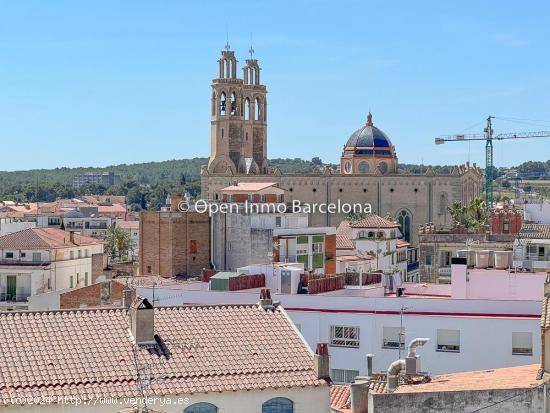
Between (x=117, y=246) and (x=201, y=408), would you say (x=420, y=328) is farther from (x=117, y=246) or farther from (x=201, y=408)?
(x=117, y=246)

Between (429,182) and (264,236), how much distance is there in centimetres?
5272

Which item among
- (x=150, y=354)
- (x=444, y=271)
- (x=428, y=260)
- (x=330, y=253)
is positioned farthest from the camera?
(x=428, y=260)

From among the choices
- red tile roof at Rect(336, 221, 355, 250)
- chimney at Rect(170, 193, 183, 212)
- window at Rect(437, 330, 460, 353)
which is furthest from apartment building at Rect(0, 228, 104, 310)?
window at Rect(437, 330, 460, 353)

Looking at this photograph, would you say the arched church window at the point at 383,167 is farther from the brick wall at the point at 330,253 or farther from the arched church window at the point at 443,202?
the brick wall at the point at 330,253

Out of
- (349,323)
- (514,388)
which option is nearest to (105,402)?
(514,388)

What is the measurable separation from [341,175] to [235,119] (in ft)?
34.6

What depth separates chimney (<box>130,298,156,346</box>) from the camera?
66.2 ft

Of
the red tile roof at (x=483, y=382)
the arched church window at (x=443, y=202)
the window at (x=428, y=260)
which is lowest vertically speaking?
the window at (x=428, y=260)

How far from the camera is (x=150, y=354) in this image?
65.4ft

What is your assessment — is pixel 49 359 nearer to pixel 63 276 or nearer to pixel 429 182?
pixel 63 276

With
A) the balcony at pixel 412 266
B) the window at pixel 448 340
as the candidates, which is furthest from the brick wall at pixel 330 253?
the window at pixel 448 340

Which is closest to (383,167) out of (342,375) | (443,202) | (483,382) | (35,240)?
(443,202)

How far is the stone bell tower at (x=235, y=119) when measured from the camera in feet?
340

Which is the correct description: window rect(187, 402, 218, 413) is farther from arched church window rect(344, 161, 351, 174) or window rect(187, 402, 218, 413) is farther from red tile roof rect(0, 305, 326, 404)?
arched church window rect(344, 161, 351, 174)
